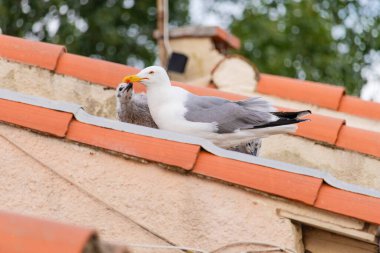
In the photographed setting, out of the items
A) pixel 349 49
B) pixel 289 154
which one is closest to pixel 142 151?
pixel 289 154

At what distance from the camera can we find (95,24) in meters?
22.0

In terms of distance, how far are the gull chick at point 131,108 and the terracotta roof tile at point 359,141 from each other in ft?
3.83

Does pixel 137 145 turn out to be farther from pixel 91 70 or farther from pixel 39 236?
pixel 91 70

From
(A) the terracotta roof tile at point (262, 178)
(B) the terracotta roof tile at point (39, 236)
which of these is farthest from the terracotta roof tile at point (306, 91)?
(B) the terracotta roof tile at point (39, 236)

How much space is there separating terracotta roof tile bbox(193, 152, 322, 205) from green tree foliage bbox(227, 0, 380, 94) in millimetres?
17964

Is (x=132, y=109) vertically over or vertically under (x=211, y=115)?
under

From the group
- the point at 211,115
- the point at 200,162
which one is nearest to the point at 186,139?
the point at 200,162

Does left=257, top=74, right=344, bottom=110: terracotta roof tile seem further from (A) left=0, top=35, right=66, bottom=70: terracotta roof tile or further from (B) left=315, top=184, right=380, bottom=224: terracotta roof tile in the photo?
(B) left=315, top=184, right=380, bottom=224: terracotta roof tile

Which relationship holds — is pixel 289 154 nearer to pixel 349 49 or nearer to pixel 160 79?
pixel 160 79

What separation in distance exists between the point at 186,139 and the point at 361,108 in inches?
132

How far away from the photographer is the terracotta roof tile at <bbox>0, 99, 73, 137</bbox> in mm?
4551

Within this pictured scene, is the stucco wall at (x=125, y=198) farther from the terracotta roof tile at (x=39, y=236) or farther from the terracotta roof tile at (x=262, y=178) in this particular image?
the terracotta roof tile at (x=39, y=236)

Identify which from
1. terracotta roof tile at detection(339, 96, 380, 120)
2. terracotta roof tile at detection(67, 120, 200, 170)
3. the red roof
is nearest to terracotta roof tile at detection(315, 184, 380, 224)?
the red roof

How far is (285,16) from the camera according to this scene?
83.2ft
